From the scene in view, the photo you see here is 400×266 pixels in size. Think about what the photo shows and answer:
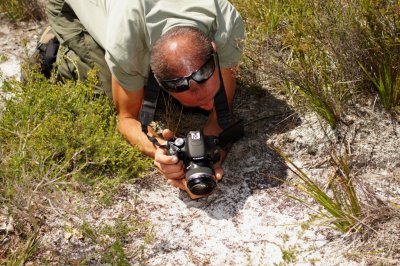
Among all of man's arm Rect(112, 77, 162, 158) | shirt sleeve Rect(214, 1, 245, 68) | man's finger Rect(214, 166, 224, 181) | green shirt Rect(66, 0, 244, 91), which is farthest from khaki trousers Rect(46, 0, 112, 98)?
man's finger Rect(214, 166, 224, 181)

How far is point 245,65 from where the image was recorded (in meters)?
3.72

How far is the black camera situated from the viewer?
→ 2.89m

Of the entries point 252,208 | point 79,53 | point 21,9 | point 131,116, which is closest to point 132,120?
point 131,116

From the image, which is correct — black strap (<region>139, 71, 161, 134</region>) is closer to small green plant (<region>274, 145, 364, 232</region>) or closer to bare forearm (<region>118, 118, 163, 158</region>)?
bare forearm (<region>118, 118, 163, 158</region>)

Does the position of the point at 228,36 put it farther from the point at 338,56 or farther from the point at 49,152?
the point at 49,152

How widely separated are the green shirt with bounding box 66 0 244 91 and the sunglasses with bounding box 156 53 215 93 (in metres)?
0.28

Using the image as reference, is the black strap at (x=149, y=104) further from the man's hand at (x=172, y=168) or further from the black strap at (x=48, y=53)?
the black strap at (x=48, y=53)

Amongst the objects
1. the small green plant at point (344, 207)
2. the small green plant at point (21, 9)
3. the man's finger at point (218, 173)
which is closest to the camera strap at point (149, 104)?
the man's finger at point (218, 173)

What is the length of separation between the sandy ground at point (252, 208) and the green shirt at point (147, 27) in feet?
2.11

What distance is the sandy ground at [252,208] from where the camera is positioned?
282cm

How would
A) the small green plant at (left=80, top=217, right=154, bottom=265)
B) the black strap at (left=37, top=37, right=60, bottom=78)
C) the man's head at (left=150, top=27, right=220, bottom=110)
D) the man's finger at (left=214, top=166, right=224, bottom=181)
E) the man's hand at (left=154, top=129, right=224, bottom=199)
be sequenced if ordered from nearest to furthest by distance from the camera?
the small green plant at (left=80, top=217, right=154, bottom=265) < the man's head at (left=150, top=27, right=220, bottom=110) < the man's hand at (left=154, top=129, right=224, bottom=199) < the man's finger at (left=214, top=166, right=224, bottom=181) < the black strap at (left=37, top=37, right=60, bottom=78)

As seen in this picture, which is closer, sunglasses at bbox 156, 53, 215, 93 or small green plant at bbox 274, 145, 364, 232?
small green plant at bbox 274, 145, 364, 232

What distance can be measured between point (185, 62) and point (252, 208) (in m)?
0.96

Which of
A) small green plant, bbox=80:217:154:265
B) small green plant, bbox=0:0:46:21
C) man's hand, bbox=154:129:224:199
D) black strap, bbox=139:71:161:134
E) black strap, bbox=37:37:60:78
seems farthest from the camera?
small green plant, bbox=0:0:46:21
